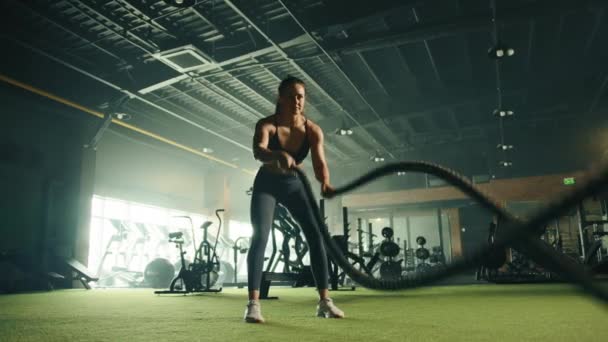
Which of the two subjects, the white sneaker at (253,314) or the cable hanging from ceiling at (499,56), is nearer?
the white sneaker at (253,314)

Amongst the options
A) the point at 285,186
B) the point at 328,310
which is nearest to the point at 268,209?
the point at 285,186

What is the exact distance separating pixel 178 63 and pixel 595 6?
6311mm

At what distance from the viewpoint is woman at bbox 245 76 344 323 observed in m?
2.32

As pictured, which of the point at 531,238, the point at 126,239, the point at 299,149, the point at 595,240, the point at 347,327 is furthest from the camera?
the point at 126,239

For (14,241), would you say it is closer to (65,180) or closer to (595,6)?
(65,180)

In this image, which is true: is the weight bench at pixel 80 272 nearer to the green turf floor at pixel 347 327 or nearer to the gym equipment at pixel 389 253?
the green turf floor at pixel 347 327

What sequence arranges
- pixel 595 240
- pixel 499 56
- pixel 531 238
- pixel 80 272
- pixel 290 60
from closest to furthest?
pixel 531 238, pixel 499 56, pixel 290 60, pixel 80 272, pixel 595 240

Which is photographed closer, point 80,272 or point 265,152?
point 265,152

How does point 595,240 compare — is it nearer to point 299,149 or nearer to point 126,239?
point 299,149

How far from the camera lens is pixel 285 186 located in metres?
2.34

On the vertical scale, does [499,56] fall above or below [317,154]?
above

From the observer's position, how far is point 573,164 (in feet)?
41.1

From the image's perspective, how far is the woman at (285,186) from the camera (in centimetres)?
232

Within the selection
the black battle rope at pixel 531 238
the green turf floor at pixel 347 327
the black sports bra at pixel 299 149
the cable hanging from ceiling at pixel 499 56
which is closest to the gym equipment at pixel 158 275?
the green turf floor at pixel 347 327
